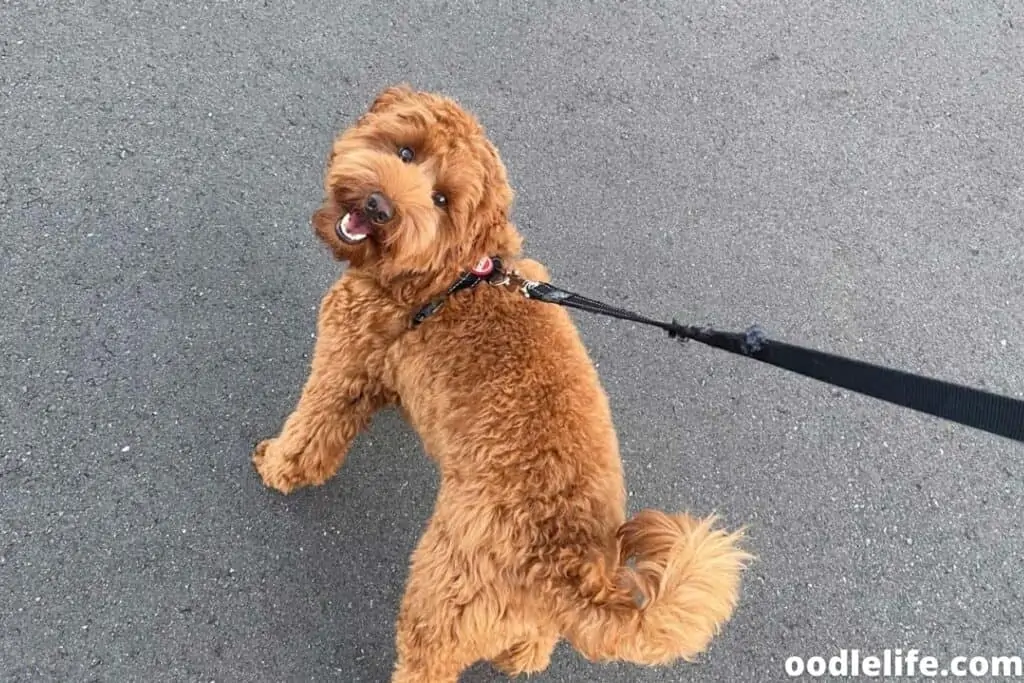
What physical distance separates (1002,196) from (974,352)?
2.94 feet

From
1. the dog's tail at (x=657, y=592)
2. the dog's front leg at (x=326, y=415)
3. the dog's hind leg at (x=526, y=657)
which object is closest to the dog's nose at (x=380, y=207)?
the dog's front leg at (x=326, y=415)

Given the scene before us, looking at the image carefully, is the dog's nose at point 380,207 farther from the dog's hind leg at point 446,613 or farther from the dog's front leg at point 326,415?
the dog's hind leg at point 446,613

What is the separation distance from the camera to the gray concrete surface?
7.52 ft

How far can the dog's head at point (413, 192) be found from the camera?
5.81 ft

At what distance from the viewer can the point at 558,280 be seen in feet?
9.66

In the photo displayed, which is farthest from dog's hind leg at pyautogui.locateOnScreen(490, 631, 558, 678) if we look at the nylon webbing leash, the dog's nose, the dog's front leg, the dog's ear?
the dog's ear

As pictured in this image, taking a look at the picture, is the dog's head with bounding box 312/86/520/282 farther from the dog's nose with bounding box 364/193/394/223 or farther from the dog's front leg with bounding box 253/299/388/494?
the dog's front leg with bounding box 253/299/388/494

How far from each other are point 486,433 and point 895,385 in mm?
962

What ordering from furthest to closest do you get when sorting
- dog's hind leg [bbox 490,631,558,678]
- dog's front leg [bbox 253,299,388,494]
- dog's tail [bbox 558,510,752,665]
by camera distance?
dog's front leg [bbox 253,299,388,494] < dog's hind leg [bbox 490,631,558,678] < dog's tail [bbox 558,510,752,665]

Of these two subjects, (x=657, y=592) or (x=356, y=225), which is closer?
(x=657, y=592)

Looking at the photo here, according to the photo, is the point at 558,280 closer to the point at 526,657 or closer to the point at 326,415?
the point at 326,415

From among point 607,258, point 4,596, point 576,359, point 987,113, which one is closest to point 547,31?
point 607,258

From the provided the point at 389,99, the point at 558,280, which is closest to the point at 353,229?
the point at 389,99

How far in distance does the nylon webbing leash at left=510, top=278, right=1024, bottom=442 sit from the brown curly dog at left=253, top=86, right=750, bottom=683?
38 centimetres
